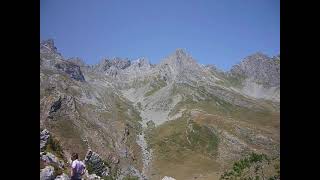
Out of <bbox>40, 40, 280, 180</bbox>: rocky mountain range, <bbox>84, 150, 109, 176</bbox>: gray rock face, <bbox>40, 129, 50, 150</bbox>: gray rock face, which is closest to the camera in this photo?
<bbox>40, 129, 50, 150</bbox>: gray rock face

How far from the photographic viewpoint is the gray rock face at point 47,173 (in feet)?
82.0

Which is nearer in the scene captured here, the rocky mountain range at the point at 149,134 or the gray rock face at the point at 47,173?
the gray rock face at the point at 47,173

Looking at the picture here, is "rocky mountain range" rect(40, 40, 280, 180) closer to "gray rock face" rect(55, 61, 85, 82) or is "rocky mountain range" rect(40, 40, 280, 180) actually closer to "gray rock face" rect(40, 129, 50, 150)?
"gray rock face" rect(40, 129, 50, 150)

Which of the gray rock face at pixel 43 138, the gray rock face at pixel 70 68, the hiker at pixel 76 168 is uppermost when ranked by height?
the gray rock face at pixel 70 68

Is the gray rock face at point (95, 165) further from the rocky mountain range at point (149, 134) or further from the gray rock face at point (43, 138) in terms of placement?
the gray rock face at point (43, 138)

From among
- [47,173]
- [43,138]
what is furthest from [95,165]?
[47,173]

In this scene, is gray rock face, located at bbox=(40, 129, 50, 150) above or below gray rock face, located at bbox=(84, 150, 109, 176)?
above

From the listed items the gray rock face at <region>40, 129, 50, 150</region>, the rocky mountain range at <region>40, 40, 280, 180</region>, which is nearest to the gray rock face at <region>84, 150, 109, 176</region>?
the rocky mountain range at <region>40, 40, 280, 180</region>

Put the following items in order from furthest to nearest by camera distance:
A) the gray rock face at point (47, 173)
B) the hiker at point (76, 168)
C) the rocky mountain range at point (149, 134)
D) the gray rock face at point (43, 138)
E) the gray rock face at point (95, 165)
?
1. the rocky mountain range at point (149, 134)
2. the gray rock face at point (95, 165)
3. the gray rock face at point (43, 138)
4. the gray rock face at point (47, 173)
5. the hiker at point (76, 168)

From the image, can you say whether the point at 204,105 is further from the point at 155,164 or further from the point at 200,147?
the point at 155,164

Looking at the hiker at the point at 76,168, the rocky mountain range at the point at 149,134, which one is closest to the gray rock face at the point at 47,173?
the rocky mountain range at the point at 149,134

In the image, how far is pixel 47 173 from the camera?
26156 millimetres

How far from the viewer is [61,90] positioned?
305 feet

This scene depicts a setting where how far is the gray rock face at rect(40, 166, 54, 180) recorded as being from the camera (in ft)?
82.0
